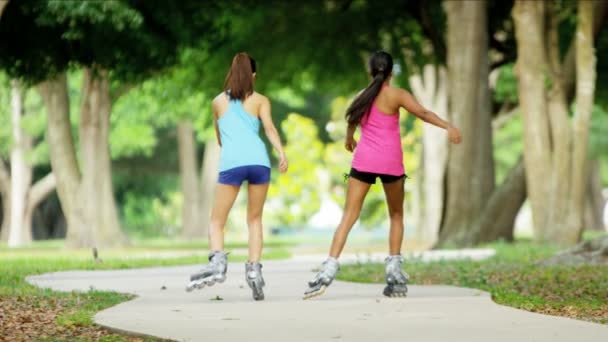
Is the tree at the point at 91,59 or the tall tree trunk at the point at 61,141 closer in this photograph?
the tree at the point at 91,59

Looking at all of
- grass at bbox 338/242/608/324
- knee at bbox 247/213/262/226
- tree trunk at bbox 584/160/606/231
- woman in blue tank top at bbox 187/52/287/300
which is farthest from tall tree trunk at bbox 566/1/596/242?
tree trunk at bbox 584/160/606/231

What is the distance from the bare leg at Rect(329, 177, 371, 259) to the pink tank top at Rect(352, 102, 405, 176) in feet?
0.49

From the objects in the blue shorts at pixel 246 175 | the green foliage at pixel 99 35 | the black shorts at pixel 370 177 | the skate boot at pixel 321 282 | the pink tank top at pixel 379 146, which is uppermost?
the green foliage at pixel 99 35

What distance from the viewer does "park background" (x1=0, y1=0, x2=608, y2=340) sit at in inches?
937

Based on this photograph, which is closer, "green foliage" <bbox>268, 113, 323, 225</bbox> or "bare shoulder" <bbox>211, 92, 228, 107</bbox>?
"bare shoulder" <bbox>211, 92, 228, 107</bbox>

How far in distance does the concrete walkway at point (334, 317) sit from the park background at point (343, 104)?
27.4 inches

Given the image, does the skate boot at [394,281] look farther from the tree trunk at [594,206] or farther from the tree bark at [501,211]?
the tree trunk at [594,206]

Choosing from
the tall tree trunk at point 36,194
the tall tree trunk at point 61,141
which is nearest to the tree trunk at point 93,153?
the tall tree trunk at point 61,141

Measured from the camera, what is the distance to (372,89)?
12289 millimetres

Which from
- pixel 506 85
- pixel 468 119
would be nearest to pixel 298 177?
pixel 506 85

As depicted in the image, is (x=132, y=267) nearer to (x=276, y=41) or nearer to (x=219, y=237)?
(x=219, y=237)

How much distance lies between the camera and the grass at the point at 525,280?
1191 centimetres

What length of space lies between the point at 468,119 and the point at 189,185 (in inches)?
1060

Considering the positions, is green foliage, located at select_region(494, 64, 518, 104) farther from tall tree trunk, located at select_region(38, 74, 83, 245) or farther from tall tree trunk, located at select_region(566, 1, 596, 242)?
tall tree trunk, located at select_region(566, 1, 596, 242)
